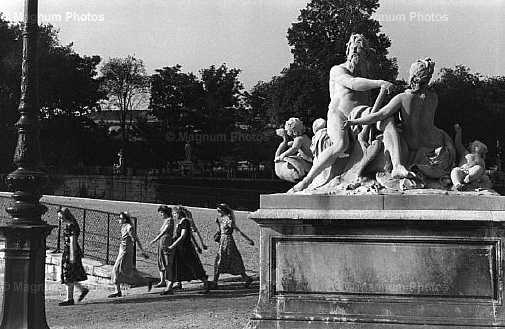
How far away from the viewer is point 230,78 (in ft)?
157

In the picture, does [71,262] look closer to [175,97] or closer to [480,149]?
[480,149]

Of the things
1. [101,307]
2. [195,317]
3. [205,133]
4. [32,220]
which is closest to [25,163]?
[32,220]

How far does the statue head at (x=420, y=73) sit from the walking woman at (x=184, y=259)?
6952 mm

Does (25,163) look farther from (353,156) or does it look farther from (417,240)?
(417,240)

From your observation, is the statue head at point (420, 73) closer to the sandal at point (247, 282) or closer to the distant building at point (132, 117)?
the sandal at point (247, 282)

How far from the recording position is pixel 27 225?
9.43 metres

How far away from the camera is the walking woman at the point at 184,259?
15438 millimetres

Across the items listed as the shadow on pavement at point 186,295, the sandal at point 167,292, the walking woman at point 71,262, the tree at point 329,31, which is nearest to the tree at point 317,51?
the tree at point 329,31

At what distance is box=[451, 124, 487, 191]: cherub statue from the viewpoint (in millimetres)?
9609

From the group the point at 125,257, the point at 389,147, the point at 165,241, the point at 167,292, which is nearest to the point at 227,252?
the point at 165,241

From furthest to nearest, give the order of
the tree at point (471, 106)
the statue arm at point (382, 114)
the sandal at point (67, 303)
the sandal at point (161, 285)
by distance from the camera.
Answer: the tree at point (471, 106), the sandal at point (161, 285), the sandal at point (67, 303), the statue arm at point (382, 114)

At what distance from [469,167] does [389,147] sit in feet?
3.49

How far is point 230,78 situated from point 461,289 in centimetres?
3944

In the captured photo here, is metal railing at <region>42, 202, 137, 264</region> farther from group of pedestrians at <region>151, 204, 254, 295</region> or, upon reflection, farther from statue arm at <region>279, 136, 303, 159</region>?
statue arm at <region>279, 136, 303, 159</region>
